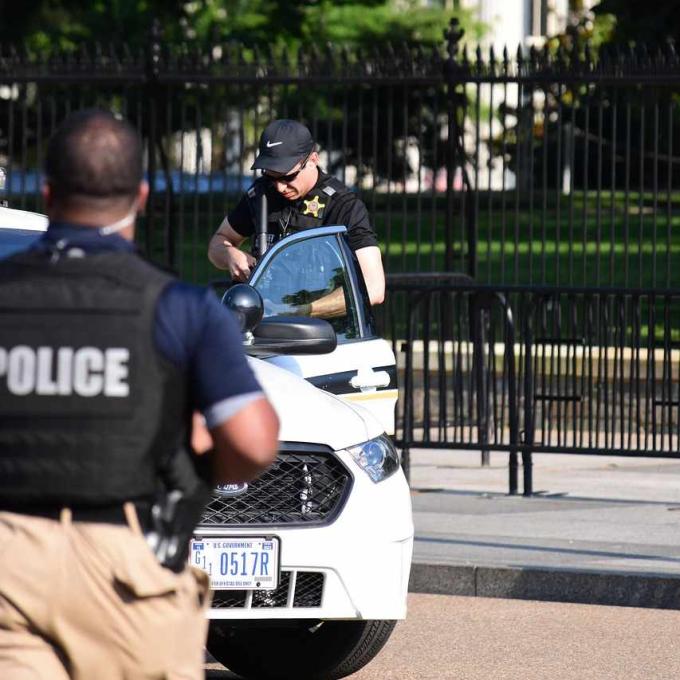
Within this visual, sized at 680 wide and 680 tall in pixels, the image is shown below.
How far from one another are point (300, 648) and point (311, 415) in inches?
36.9

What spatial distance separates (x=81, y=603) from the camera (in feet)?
9.80

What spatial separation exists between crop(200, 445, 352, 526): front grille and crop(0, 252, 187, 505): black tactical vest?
240 centimetres

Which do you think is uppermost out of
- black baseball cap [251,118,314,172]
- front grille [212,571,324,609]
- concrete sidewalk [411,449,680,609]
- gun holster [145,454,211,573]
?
black baseball cap [251,118,314,172]

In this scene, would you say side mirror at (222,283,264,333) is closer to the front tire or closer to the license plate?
the license plate

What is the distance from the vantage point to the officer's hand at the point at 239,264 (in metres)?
6.88

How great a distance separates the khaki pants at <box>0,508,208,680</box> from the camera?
9.77 feet

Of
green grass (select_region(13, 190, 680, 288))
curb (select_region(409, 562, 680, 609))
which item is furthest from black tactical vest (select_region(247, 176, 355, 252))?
green grass (select_region(13, 190, 680, 288))

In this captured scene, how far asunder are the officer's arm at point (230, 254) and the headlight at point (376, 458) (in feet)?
4.74


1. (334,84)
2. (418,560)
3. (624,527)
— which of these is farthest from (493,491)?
(334,84)

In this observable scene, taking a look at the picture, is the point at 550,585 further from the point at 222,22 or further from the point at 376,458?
the point at 222,22

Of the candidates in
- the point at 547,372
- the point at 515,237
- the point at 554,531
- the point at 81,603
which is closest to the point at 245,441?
the point at 81,603

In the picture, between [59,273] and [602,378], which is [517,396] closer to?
[602,378]

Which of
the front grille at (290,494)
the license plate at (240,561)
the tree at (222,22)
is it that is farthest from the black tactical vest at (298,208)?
the tree at (222,22)

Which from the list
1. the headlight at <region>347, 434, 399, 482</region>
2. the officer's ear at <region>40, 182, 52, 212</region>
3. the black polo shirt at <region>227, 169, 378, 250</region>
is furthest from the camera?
the black polo shirt at <region>227, 169, 378, 250</region>
